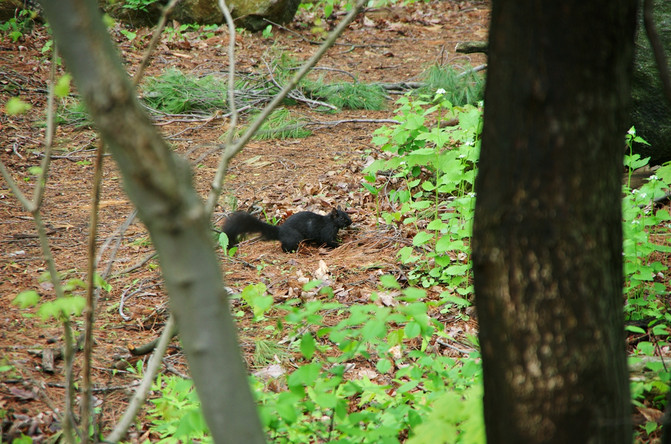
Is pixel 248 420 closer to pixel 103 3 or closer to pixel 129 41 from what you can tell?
pixel 129 41

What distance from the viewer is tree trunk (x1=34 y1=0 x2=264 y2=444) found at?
1.05 m

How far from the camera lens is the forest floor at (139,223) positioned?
307 cm

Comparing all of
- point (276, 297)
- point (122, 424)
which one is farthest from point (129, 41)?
point (122, 424)

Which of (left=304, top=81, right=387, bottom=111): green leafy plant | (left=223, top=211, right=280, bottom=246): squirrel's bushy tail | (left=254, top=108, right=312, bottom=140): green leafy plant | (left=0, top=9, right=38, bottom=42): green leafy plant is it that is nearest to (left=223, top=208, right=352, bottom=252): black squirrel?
(left=223, top=211, right=280, bottom=246): squirrel's bushy tail

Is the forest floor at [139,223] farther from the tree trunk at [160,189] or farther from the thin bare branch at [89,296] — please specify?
the tree trunk at [160,189]

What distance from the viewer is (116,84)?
3.47ft

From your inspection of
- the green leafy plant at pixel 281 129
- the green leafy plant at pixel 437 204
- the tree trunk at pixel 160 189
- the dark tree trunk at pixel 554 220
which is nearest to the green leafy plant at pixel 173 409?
the tree trunk at pixel 160 189

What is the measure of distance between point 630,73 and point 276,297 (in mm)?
2992

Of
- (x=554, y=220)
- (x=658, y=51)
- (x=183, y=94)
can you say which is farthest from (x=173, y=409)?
(x=183, y=94)

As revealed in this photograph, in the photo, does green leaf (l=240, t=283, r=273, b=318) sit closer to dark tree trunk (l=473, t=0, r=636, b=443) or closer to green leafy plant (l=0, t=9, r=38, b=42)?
dark tree trunk (l=473, t=0, r=636, b=443)

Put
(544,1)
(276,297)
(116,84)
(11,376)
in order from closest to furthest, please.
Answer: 1. (116,84)
2. (544,1)
3. (11,376)
4. (276,297)

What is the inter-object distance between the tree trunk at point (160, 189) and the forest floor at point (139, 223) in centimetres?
80

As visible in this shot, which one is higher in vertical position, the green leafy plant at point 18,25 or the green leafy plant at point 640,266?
the green leafy plant at point 18,25

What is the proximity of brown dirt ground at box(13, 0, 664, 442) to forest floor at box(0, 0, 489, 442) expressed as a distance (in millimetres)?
12
